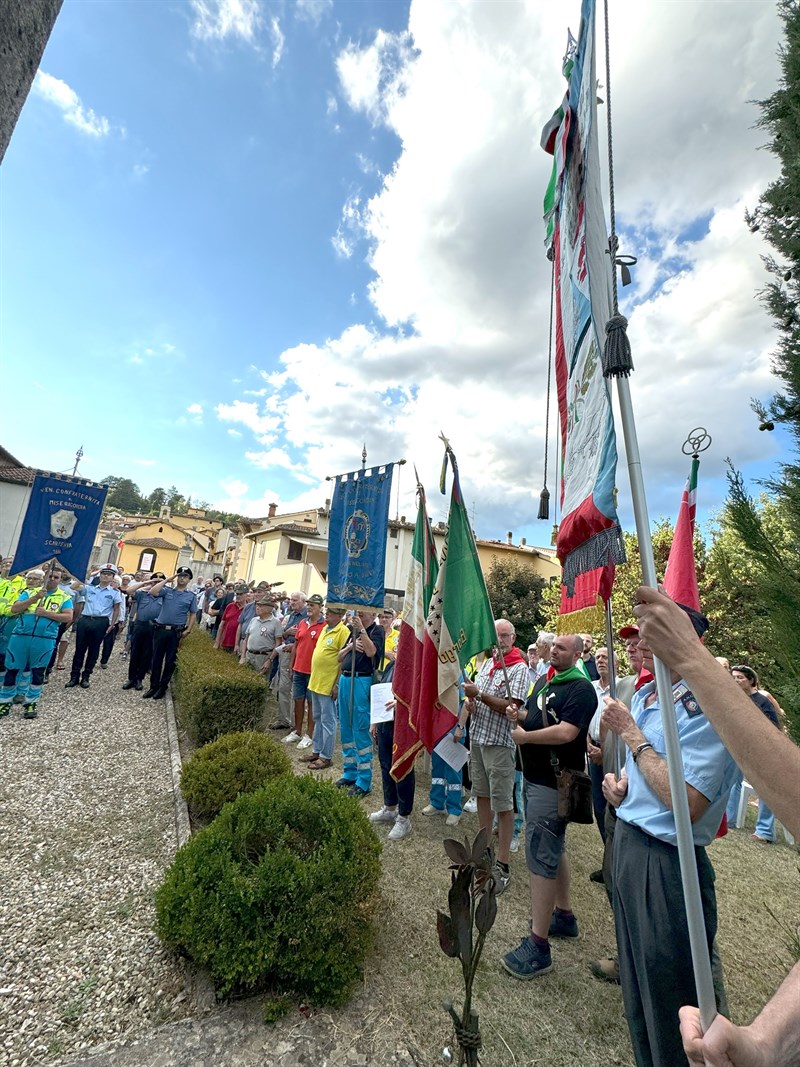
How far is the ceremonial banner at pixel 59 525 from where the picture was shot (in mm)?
9758

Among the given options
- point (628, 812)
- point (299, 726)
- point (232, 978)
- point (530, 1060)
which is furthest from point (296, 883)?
point (299, 726)

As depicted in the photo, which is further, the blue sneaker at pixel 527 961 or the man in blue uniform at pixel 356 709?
the man in blue uniform at pixel 356 709

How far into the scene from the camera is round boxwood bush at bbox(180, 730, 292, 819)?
4465 millimetres

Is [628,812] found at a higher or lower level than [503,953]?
higher

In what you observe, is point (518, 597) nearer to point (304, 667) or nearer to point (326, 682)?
point (304, 667)

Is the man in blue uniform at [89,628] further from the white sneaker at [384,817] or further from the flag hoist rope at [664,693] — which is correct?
the flag hoist rope at [664,693]

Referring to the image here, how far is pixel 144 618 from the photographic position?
951 centimetres

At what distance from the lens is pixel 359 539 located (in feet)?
19.7

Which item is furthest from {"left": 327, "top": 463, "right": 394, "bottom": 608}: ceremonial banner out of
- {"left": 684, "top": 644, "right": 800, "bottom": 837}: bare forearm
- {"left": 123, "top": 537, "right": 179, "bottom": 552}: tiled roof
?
{"left": 123, "top": 537, "right": 179, "bottom": 552}: tiled roof

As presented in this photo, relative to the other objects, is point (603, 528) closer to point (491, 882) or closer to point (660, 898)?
point (660, 898)

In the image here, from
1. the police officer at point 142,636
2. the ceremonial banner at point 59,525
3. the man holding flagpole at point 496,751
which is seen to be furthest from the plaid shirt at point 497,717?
the ceremonial banner at point 59,525

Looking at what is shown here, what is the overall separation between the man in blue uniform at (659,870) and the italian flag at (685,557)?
0.67m

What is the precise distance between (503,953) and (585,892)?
4.42ft

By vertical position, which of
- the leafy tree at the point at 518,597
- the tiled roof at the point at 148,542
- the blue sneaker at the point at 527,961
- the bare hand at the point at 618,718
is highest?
the tiled roof at the point at 148,542
